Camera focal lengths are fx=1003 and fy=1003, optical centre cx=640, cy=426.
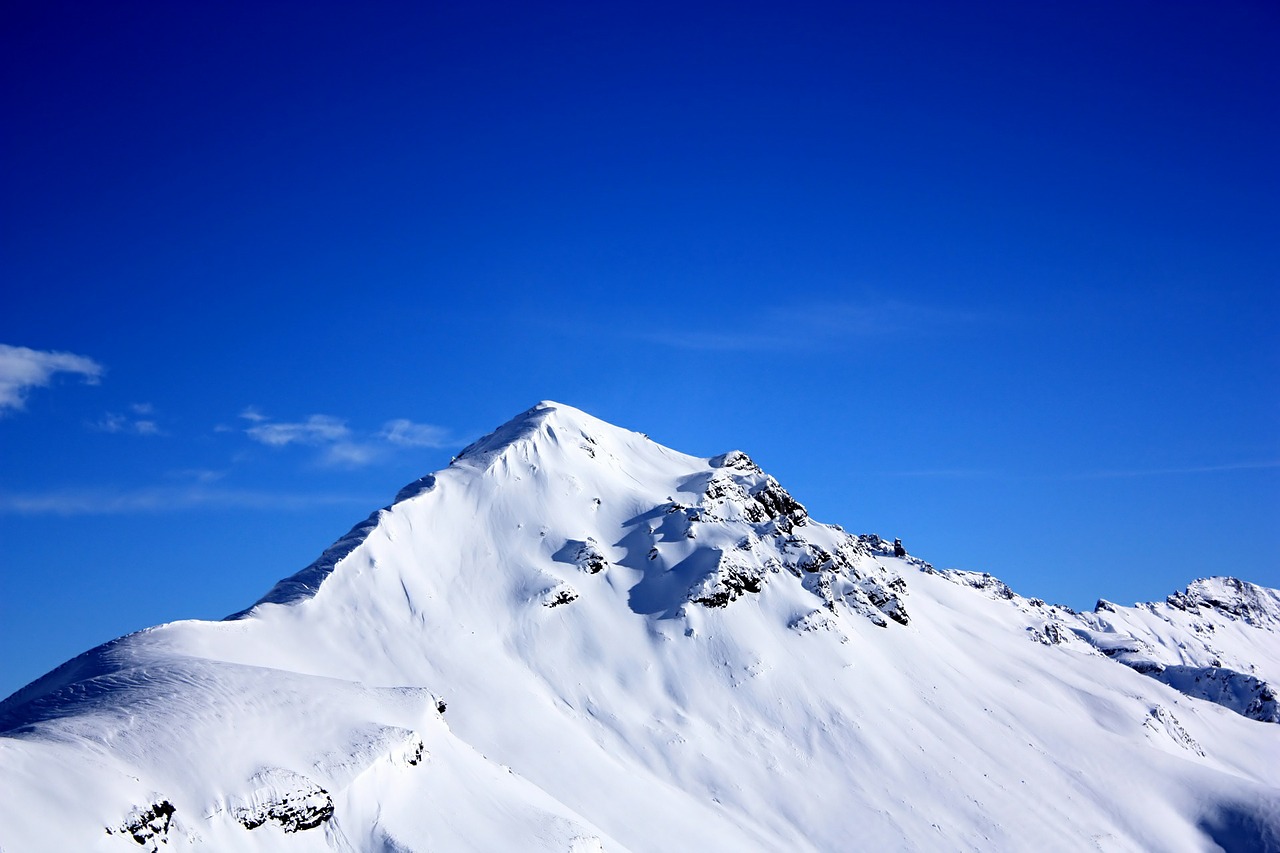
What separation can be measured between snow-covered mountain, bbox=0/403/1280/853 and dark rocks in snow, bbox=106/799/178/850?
0.13 m

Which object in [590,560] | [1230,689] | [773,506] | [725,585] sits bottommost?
[725,585]

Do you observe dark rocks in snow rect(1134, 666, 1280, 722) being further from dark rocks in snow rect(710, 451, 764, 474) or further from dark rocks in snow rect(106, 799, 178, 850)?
dark rocks in snow rect(106, 799, 178, 850)

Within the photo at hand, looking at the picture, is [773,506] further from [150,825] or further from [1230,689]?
[1230,689]

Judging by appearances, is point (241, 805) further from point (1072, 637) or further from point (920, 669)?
point (1072, 637)

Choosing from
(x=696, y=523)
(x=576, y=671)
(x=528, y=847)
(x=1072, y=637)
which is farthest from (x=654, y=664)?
(x=1072, y=637)

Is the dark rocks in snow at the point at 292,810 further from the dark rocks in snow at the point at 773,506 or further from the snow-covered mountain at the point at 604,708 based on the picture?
the dark rocks in snow at the point at 773,506

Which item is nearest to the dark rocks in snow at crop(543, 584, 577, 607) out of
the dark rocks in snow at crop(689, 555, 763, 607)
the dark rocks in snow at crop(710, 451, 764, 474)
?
→ the dark rocks in snow at crop(689, 555, 763, 607)

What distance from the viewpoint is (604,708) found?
78750 mm

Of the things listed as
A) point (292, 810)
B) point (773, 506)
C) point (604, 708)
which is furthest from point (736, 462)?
point (292, 810)

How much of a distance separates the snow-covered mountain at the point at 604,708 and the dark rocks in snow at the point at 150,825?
5.1 inches

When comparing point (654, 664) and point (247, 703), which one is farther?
point (654, 664)

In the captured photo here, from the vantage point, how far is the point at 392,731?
51312mm

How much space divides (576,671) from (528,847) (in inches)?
1259

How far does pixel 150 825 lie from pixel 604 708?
4345 cm
